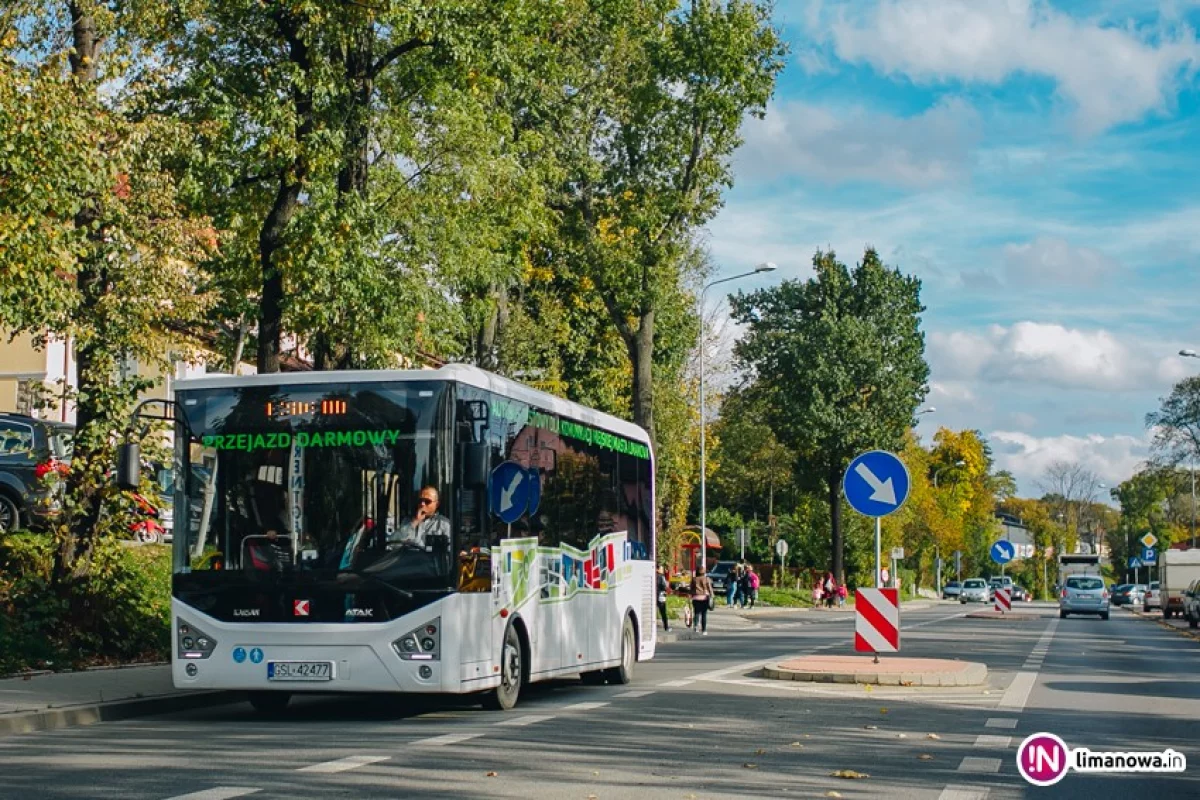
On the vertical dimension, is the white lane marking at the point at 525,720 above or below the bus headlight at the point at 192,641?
below

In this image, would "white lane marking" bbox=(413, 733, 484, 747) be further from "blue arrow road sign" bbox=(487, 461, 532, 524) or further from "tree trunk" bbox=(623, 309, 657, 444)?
"tree trunk" bbox=(623, 309, 657, 444)

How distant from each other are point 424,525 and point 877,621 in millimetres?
7554

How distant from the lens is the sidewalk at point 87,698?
15.0m

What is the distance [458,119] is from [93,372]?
6837 mm

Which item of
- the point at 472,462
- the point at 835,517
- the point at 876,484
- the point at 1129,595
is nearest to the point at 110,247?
the point at 472,462

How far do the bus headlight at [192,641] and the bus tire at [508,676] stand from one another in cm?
269

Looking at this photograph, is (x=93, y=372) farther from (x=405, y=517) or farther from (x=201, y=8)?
(x=405, y=517)

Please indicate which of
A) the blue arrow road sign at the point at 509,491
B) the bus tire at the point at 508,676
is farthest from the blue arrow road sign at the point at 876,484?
the bus tire at the point at 508,676

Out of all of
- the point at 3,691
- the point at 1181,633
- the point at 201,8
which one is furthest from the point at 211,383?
the point at 1181,633

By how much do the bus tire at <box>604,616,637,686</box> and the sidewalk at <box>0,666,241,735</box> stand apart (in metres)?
4.56

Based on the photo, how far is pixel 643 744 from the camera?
1337 cm

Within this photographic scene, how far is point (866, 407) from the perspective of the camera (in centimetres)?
7094

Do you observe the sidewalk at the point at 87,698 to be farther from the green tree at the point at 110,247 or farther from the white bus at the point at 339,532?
the green tree at the point at 110,247

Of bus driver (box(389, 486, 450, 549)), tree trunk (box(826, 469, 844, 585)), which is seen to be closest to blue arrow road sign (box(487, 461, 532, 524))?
bus driver (box(389, 486, 450, 549))
